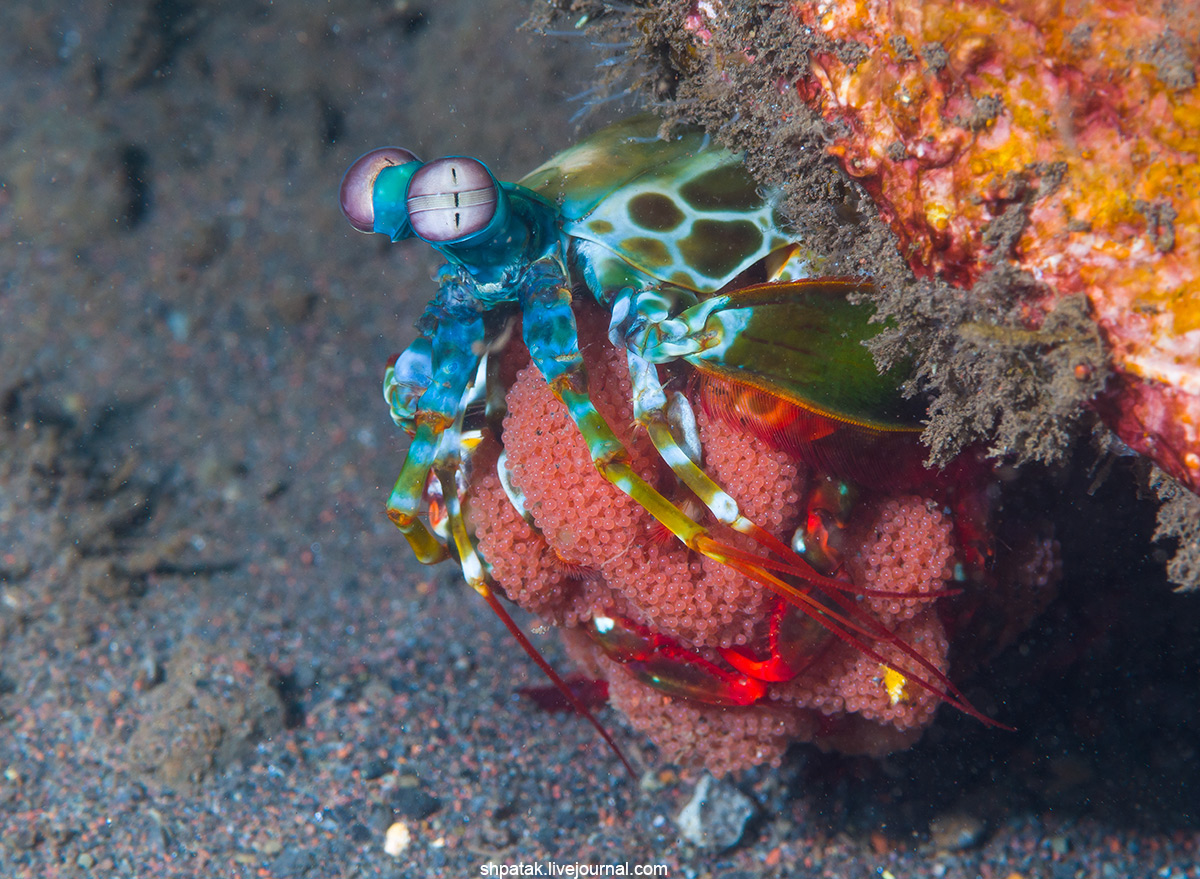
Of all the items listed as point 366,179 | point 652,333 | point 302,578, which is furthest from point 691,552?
point 302,578

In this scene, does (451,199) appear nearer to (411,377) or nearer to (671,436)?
(411,377)

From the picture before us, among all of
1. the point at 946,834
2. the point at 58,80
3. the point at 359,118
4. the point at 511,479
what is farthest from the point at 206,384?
the point at 946,834

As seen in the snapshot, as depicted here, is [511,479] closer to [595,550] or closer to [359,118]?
[595,550]

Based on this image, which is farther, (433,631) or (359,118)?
(359,118)

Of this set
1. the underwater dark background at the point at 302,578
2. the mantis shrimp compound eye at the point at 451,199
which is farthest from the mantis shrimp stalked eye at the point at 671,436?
the underwater dark background at the point at 302,578

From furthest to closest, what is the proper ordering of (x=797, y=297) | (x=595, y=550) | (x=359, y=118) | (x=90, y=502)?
(x=359, y=118)
(x=90, y=502)
(x=595, y=550)
(x=797, y=297)
